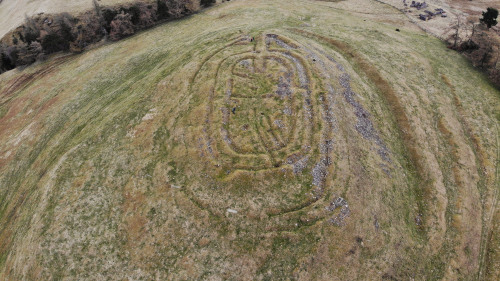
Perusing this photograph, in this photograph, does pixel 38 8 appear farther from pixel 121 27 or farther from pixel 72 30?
pixel 121 27

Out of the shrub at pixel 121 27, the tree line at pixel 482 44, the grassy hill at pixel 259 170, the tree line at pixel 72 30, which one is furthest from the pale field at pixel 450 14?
the shrub at pixel 121 27

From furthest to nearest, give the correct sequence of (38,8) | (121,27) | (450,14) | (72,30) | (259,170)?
1. (38,8)
2. (450,14)
3. (121,27)
4. (72,30)
5. (259,170)

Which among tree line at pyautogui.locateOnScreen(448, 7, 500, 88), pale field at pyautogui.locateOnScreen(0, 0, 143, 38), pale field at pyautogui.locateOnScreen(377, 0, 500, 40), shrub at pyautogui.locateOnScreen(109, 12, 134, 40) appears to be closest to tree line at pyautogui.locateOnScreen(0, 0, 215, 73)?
shrub at pyautogui.locateOnScreen(109, 12, 134, 40)

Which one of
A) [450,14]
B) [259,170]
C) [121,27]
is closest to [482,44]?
[450,14]

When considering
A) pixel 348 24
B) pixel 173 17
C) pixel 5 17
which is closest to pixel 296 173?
pixel 348 24

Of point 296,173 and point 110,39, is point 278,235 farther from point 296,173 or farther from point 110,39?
point 110,39

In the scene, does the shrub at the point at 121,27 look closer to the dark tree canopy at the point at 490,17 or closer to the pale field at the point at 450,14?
the pale field at the point at 450,14
